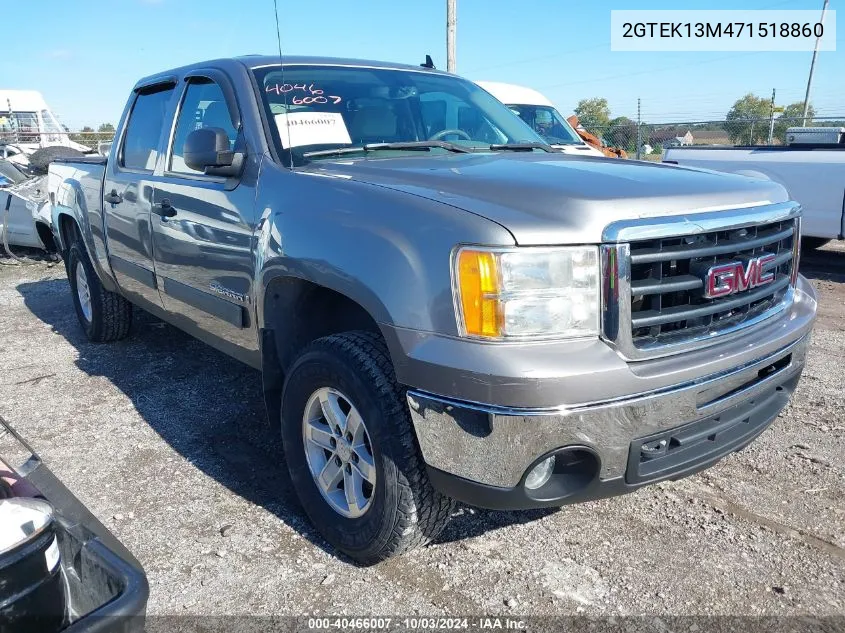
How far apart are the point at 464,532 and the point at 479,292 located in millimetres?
1234

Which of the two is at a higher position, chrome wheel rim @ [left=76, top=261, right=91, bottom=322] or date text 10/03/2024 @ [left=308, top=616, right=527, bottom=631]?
chrome wheel rim @ [left=76, top=261, right=91, bottom=322]

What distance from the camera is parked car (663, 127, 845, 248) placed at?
24.3 ft

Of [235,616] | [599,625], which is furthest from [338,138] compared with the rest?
[599,625]

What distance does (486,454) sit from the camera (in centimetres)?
212

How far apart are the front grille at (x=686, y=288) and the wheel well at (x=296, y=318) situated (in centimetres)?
109

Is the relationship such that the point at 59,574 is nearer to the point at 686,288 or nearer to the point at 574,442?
the point at 574,442

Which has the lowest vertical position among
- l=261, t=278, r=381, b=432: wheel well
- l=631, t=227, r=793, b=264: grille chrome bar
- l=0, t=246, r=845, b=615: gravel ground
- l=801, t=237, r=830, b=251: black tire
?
l=801, t=237, r=830, b=251: black tire

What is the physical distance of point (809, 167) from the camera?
24.9 ft

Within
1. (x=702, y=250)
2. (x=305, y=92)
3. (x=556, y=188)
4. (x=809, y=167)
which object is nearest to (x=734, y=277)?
(x=702, y=250)

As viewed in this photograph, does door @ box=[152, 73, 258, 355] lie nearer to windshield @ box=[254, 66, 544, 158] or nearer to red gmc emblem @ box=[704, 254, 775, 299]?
windshield @ box=[254, 66, 544, 158]

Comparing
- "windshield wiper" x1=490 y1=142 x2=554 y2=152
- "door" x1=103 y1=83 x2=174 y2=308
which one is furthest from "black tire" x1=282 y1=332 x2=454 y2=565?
"door" x1=103 y1=83 x2=174 y2=308

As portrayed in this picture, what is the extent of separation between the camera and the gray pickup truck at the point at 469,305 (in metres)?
2.08

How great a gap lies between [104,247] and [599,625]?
398 centimetres

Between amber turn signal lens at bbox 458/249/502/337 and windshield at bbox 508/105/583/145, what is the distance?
9054 millimetres
